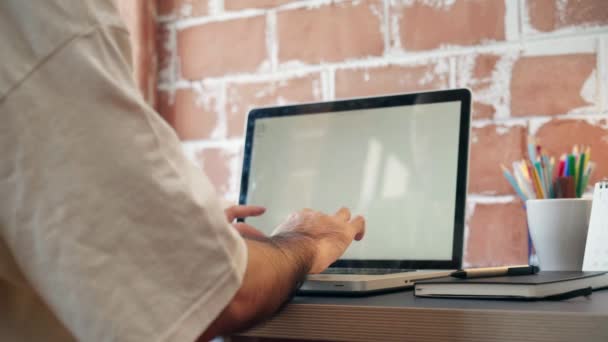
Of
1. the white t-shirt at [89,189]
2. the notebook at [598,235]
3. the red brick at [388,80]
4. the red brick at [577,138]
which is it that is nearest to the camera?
the white t-shirt at [89,189]

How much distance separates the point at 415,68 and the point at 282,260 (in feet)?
2.02

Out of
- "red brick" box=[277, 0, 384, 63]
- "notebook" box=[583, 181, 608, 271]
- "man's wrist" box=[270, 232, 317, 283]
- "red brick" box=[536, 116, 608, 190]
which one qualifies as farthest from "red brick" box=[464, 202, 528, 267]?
"man's wrist" box=[270, 232, 317, 283]

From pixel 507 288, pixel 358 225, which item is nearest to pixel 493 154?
pixel 358 225

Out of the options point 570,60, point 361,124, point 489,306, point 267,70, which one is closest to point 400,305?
point 489,306

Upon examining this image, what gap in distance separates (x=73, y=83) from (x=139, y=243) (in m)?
0.11

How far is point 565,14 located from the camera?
1.01 metres

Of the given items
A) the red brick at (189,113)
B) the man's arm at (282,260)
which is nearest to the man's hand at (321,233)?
the man's arm at (282,260)

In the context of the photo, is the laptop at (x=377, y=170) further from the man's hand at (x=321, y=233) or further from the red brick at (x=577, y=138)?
the red brick at (x=577, y=138)

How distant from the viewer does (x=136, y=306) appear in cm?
42

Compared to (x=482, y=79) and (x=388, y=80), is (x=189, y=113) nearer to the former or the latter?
(x=388, y=80)

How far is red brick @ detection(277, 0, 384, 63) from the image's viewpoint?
1139mm

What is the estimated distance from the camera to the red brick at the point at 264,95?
1187mm

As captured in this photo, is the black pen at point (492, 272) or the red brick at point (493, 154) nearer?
the black pen at point (492, 272)

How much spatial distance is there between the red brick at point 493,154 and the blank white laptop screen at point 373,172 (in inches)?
6.8
